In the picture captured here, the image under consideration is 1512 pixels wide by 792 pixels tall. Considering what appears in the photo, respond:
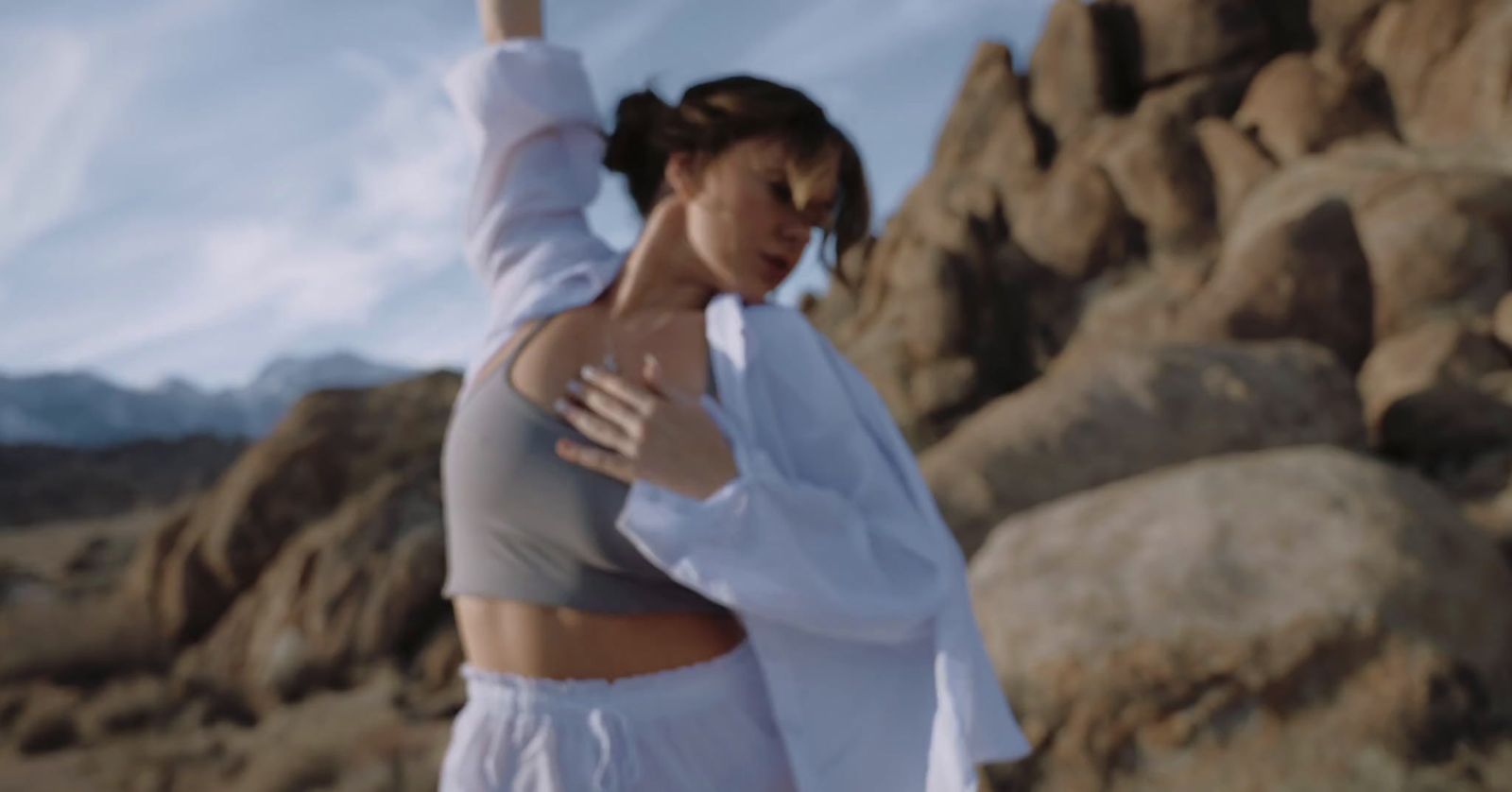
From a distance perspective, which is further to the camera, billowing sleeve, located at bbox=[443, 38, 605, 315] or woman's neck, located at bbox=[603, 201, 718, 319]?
billowing sleeve, located at bbox=[443, 38, 605, 315]

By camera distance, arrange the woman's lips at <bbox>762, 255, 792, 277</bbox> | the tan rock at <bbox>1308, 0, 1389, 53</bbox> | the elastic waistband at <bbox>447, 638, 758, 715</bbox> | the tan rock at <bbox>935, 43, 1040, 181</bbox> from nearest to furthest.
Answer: the elastic waistband at <bbox>447, 638, 758, 715</bbox> < the woman's lips at <bbox>762, 255, 792, 277</bbox> < the tan rock at <bbox>1308, 0, 1389, 53</bbox> < the tan rock at <bbox>935, 43, 1040, 181</bbox>

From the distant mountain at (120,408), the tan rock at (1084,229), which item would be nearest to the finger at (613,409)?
the tan rock at (1084,229)

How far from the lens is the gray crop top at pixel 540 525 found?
122cm

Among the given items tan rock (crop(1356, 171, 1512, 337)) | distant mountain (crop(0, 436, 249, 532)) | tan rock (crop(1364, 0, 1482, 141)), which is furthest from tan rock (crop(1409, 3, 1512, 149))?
distant mountain (crop(0, 436, 249, 532))

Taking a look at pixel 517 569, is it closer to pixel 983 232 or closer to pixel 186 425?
pixel 983 232

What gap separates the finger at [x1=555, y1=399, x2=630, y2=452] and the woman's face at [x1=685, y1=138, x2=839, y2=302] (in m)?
0.26

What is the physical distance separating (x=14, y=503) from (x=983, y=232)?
32795 mm

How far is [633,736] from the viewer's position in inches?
48.9

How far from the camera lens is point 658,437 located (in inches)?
46.8

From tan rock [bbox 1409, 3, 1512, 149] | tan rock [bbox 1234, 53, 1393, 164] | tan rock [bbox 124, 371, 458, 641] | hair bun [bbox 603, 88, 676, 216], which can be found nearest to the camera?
hair bun [bbox 603, 88, 676, 216]

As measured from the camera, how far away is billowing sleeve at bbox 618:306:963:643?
44.7 inches

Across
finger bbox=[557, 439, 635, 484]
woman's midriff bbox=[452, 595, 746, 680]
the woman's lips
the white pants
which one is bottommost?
the white pants

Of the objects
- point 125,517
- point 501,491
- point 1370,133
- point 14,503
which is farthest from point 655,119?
point 14,503

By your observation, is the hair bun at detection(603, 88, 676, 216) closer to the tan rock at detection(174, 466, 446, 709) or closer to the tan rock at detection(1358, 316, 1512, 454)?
the tan rock at detection(174, 466, 446, 709)
